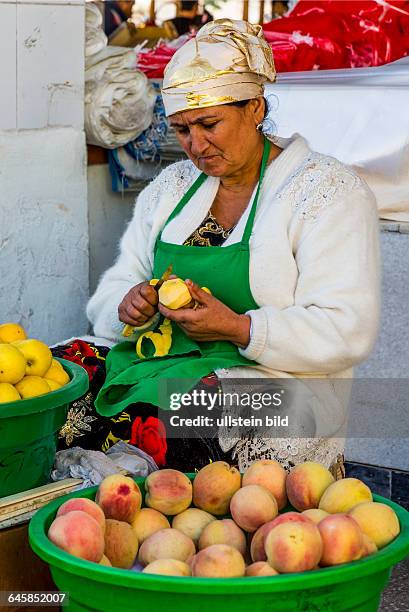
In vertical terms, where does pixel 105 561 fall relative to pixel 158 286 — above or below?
below

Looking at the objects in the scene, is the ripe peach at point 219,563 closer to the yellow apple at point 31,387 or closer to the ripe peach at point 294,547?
the ripe peach at point 294,547

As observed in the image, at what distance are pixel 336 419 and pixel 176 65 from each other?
99 centimetres

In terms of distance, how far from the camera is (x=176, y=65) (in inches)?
101

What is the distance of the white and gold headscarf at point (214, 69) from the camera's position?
254cm

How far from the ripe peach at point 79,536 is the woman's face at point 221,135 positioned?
120 cm

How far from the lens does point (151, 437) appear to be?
2531 millimetres

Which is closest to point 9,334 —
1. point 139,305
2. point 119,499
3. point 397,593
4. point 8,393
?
point 8,393

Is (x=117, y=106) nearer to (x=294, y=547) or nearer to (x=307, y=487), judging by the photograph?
(x=307, y=487)

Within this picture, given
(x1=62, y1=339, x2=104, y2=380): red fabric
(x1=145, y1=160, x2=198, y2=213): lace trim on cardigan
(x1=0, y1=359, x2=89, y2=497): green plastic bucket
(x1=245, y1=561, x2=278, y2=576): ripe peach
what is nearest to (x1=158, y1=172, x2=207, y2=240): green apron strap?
(x1=145, y1=160, x2=198, y2=213): lace trim on cardigan

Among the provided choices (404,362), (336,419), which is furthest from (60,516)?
(404,362)

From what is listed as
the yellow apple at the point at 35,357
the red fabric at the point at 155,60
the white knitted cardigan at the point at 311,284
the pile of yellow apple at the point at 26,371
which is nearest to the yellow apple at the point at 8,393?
the pile of yellow apple at the point at 26,371

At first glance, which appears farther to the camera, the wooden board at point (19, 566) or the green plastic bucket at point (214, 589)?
the wooden board at point (19, 566)

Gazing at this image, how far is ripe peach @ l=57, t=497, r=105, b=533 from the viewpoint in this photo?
5.77 feet

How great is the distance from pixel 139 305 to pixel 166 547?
982 millimetres
